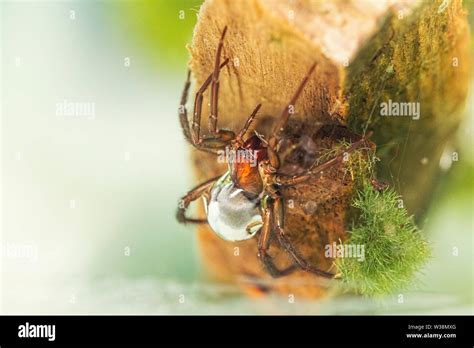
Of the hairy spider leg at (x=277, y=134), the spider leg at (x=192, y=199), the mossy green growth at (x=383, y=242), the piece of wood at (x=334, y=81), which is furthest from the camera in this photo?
the spider leg at (x=192, y=199)

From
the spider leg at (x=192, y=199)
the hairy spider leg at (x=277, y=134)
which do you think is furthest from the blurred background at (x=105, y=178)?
the hairy spider leg at (x=277, y=134)

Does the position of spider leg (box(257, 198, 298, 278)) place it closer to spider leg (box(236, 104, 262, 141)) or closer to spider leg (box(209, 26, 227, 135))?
spider leg (box(236, 104, 262, 141))

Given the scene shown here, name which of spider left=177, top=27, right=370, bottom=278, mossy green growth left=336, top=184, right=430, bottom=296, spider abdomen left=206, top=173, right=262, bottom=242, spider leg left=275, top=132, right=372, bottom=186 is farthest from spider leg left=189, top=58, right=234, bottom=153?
mossy green growth left=336, top=184, right=430, bottom=296

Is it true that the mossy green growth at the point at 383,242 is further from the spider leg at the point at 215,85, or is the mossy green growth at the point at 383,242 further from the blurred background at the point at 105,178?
the spider leg at the point at 215,85

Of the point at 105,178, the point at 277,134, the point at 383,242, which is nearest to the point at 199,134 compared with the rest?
the point at 277,134

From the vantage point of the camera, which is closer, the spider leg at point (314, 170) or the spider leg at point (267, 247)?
the spider leg at point (314, 170)

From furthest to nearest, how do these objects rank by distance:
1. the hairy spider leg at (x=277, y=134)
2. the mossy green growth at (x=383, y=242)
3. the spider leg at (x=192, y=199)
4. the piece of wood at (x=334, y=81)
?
the spider leg at (x=192, y=199) → the mossy green growth at (x=383, y=242) → the hairy spider leg at (x=277, y=134) → the piece of wood at (x=334, y=81)

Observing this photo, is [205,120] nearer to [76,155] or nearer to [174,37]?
[174,37]
